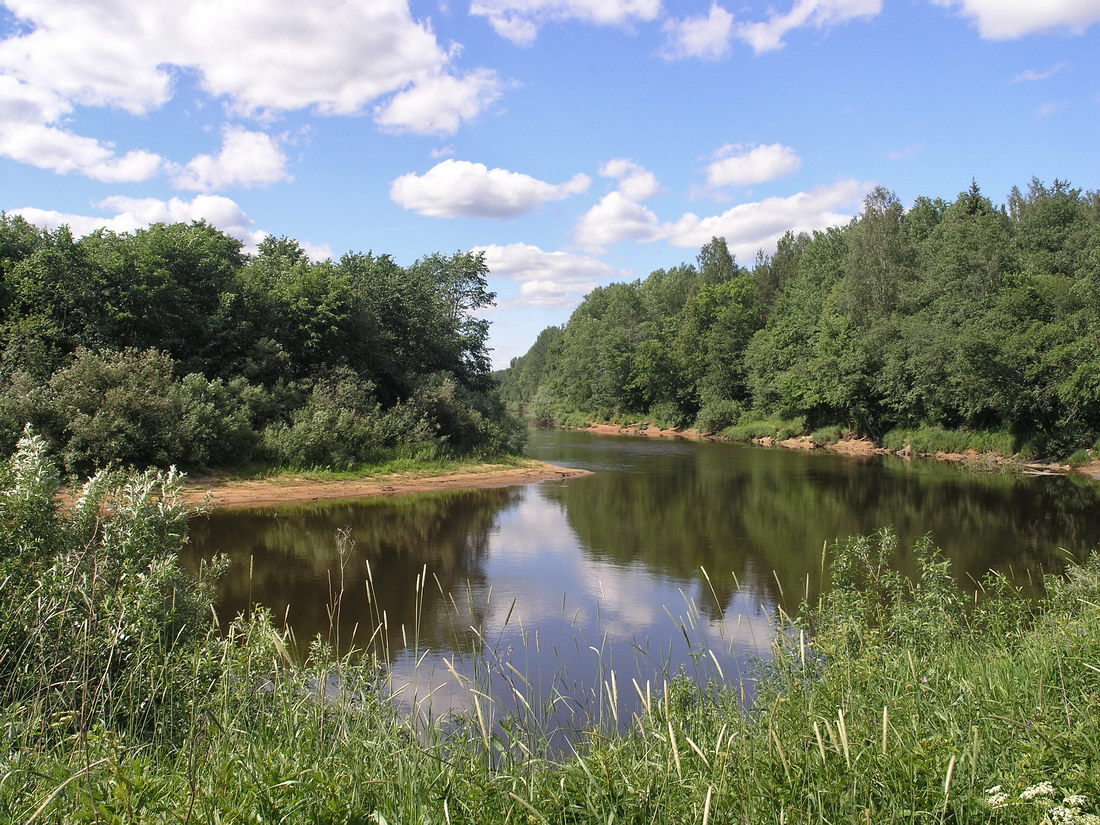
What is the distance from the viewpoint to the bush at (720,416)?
54.9 meters

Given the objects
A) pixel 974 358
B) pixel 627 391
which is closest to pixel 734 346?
pixel 627 391

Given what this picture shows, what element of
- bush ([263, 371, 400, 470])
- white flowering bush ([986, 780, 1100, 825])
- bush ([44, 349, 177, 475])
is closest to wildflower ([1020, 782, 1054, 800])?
white flowering bush ([986, 780, 1100, 825])

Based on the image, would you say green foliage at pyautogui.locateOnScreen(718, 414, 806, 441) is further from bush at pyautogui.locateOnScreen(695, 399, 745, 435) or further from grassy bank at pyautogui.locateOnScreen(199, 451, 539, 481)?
grassy bank at pyautogui.locateOnScreen(199, 451, 539, 481)

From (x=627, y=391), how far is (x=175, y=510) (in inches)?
2462

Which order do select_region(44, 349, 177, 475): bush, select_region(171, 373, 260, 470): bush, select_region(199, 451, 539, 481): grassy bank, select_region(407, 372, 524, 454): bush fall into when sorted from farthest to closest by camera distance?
select_region(407, 372, 524, 454): bush < select_region(199, 451, 539, 481): grassy bank < select_region(171, 373, 260, 470): bush < select_region(44, 349, 177, 475): bush

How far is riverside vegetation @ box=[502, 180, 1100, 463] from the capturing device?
1241 inches

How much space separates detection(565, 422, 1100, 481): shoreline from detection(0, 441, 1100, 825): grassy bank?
2821 centimetres

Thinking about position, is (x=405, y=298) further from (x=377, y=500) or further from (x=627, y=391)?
(x=627, y=391)

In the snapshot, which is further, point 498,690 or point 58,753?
point 498,690

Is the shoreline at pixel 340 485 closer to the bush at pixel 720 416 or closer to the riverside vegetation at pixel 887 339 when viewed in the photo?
the riverside vegetation at pixel 887 339

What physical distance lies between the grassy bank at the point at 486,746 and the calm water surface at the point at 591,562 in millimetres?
452

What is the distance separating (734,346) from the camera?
2336 inches

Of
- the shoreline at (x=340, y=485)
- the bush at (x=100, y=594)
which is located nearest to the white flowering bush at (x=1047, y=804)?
the bush at (x=100, y=594)

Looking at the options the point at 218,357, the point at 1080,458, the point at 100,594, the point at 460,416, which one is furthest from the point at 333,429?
the point at 1080,458
